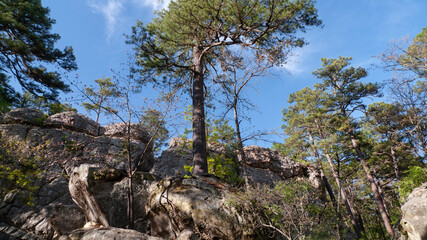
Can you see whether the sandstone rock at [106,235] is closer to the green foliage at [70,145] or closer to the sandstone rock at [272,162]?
the green foliage at [70,145]

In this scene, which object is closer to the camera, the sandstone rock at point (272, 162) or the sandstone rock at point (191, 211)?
Result: the sandstone rock at point (191, 211)

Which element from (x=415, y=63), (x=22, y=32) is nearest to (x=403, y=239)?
(x=415, y=63)

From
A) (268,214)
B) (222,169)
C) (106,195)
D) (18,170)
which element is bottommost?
(268,214)

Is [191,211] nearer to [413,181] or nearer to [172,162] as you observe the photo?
[172,162]

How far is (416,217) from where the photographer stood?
20.3 ft

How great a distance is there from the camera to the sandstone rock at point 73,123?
1064 centimetres

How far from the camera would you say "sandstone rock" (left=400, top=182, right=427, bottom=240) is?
5.94 meters

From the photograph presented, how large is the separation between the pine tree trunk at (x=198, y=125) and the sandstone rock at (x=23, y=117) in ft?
25.7

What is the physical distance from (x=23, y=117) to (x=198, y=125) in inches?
341

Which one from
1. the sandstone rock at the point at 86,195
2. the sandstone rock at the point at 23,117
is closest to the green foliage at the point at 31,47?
the sandstone rock at the point at 23,117

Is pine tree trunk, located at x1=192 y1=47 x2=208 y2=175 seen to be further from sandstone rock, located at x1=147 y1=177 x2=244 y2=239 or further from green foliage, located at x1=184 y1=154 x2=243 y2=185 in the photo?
green foliage, located at x1=184 y1=154 x2=243 y2=185

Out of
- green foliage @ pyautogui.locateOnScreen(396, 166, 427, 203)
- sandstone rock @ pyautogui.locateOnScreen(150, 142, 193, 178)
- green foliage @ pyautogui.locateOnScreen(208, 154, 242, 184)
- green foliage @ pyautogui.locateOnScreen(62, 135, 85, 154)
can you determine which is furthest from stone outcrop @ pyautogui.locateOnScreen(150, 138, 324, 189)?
green foliage @ pyautogui.locateOnScreen(396, 166, 427, 203)

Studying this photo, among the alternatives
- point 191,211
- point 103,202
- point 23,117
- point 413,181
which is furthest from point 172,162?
point 413,181

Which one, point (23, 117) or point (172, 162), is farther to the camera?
point (172, 162)
